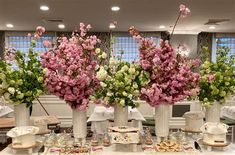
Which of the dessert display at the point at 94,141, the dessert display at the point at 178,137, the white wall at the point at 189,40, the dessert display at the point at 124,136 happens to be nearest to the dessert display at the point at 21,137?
the dessert display at the point at 94,141

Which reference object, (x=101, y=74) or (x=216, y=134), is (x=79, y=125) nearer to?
(x=101, y=74)

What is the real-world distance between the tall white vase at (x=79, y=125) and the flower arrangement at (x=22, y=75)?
0.28m

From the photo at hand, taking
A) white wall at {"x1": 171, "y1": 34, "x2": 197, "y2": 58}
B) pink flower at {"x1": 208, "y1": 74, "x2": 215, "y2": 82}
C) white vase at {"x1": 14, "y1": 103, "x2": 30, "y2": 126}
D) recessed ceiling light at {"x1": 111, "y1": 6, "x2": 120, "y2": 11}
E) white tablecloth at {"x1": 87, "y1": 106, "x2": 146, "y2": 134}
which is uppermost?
recessed ceiling light at {"x1": 111, "y1": 6, "x2": 120, "y2": 11}

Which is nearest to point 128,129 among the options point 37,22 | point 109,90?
point 109,90

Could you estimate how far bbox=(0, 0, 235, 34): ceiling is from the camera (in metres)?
4.74

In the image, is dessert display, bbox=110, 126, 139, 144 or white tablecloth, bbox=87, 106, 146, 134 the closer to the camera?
dessert display, bbox=110, 126, 139, 144

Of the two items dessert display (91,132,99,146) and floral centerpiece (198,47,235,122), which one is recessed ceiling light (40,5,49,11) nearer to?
dessert display (91,132,99,146)

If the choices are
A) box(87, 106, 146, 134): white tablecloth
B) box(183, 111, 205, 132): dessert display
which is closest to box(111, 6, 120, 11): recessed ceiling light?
box(87, 106, 146, 134): white tablecloth

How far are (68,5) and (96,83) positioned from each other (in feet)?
11.1

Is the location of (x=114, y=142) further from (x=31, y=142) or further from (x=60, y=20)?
(x=60, y=20)

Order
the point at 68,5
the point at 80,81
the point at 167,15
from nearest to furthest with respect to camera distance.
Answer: the point at 80,81
the point at 68,5
the point at 167,15

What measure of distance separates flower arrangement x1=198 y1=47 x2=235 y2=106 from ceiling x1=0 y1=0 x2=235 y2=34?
2804 millimetres

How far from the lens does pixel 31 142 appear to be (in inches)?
69.7

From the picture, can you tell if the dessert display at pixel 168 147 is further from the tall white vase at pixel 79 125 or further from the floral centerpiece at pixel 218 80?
the tall white vase at pixel 79 125
